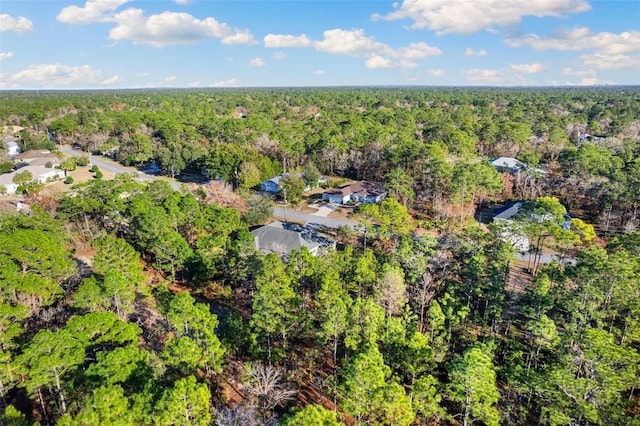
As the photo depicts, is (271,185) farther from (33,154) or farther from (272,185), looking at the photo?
(33,154)

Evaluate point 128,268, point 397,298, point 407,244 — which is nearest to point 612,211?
point 407,244

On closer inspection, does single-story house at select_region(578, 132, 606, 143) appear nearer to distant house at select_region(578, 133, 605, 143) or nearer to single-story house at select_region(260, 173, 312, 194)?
distant house at select_region(578, 133, 605, 143)

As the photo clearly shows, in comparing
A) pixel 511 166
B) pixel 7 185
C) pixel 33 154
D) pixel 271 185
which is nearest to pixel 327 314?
pixel 271 185

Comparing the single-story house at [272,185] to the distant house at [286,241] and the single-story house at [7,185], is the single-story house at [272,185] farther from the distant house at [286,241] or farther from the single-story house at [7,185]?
the single-story house at [7,185]

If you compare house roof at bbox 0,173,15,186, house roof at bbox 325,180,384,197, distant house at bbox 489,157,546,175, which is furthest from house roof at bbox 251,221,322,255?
house roof at bbox 0,173,15,186

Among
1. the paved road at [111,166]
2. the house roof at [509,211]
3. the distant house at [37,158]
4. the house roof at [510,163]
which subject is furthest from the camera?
the paved road at [111,166]

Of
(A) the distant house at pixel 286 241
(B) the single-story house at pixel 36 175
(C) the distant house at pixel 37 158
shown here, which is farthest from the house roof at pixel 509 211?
(C) the distant house at pixel 37 158
